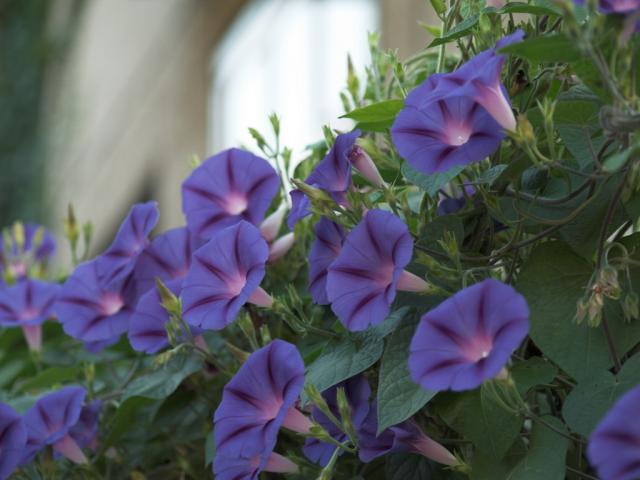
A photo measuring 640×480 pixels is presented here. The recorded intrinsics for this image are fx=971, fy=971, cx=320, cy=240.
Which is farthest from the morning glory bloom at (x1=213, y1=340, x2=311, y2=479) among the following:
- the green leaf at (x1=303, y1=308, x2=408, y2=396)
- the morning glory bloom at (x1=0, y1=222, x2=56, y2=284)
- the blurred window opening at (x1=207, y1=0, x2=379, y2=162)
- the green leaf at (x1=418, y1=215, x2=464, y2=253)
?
the blurred window opening at (x1=207, y1=0, x2=379, y2=162)

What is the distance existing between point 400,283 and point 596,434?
0.21 m

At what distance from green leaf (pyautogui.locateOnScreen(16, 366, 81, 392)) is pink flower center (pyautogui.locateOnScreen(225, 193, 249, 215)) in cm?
30

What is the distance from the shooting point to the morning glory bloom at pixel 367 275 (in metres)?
0.60

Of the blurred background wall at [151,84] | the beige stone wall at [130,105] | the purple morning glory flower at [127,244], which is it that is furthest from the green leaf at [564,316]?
the beige stone wall at [130,105]

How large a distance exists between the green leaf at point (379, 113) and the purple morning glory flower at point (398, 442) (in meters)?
0.21

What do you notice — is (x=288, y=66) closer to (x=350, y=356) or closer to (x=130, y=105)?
(x=130, y=105)

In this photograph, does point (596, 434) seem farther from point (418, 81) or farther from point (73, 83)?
point (73, 83)

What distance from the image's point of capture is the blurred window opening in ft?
12.1

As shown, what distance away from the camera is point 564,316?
613 millimetres

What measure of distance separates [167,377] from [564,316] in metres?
0.39

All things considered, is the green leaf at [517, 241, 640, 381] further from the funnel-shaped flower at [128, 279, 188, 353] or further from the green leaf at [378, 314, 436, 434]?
the funnel-shaped flower at [128, 279, 188, 353]

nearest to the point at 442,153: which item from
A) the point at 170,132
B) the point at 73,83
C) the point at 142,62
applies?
the point at 170,132

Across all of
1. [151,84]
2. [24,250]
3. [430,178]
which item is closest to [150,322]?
[430,178]

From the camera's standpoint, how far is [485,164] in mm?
699
